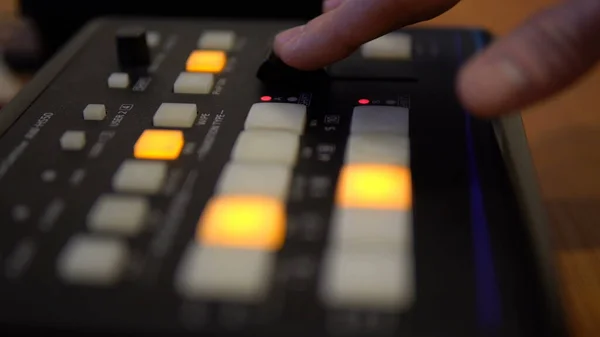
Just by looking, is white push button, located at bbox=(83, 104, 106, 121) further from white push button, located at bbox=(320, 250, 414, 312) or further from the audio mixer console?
white push button, located at bbox=(320, 250, 414, 312)

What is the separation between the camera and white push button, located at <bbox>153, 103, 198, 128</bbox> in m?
0.39

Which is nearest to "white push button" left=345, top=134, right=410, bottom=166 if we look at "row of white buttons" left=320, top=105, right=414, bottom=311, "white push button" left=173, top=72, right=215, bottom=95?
"row of white buttons" left=320, top=105, right=414, bottom=311

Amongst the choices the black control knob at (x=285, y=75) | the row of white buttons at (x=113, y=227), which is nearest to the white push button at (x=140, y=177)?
the row of white buttons at (x=113, y=227)

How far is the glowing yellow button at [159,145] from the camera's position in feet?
1.19

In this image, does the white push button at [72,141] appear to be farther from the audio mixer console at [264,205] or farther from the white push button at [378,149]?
the white push button at [378,149]

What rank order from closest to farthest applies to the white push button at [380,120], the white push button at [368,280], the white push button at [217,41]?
1. the white push button at [368,280]
2. the white push button at [380,120]
3. the white push button at [217,41]

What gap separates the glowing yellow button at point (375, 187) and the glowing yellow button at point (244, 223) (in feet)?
0.10

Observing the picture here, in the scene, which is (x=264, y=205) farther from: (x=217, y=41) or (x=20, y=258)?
(x=217, y=41)

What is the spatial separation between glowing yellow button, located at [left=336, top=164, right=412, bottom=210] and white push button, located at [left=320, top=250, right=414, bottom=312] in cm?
3

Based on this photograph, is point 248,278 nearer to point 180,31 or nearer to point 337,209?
point 337,209

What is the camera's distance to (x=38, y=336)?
0.27m

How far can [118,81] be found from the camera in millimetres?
441

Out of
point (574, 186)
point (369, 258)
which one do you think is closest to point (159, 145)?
point (369, 258)

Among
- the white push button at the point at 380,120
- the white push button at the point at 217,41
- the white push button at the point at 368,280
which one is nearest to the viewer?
the white push button at the point at 368,280
